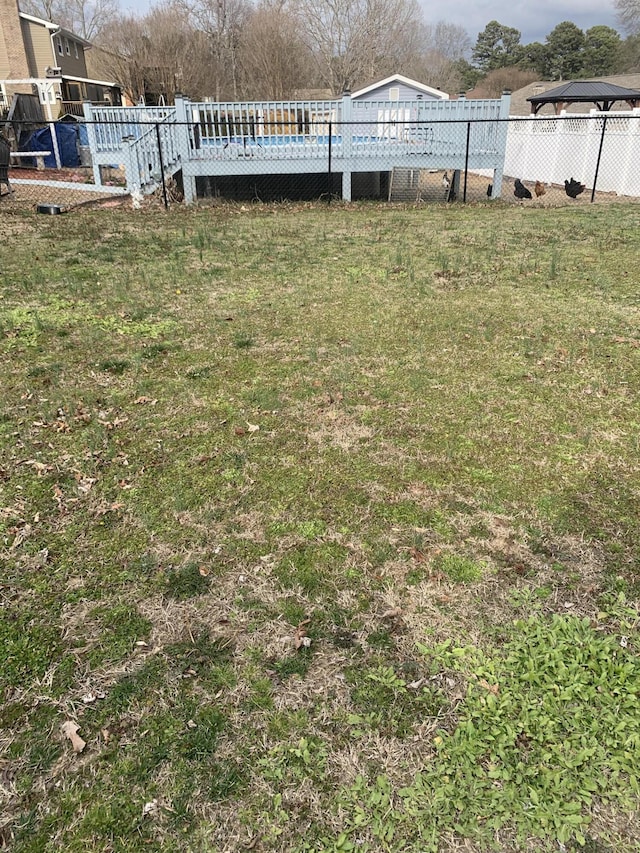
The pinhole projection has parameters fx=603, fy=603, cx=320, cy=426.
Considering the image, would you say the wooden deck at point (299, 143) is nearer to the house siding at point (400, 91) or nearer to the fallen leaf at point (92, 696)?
the house siding at point (400, 91)

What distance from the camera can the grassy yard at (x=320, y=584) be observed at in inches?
70.8

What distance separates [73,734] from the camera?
78.5 inches

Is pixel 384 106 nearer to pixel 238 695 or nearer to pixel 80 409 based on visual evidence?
pixel 80 409

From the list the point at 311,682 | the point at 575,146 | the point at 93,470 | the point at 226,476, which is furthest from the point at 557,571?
the point at 575,146

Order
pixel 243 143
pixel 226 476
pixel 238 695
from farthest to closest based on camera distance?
pixel 243 143 < pixel 226 476 < pixel 238 695

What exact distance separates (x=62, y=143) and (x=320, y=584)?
23.2 metres

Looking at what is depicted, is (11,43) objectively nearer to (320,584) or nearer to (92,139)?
(92,139)

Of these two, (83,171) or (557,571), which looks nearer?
(557,571)

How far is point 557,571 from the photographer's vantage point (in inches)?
106

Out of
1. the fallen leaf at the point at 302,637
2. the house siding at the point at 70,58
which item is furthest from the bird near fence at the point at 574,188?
the house siding at the point at 70,58

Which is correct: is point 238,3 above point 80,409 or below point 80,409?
above

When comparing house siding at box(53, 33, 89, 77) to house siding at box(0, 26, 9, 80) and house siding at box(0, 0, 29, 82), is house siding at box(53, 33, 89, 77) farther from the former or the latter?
house siding at box(0, 26, 9, 80)

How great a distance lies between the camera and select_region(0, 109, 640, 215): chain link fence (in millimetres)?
13477

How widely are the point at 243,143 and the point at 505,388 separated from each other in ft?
37.8
